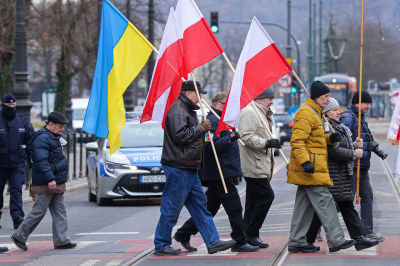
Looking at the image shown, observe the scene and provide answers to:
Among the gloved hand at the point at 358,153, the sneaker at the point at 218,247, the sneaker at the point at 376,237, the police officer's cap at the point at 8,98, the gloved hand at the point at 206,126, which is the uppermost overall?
the police officer's cap at the point at 8,98

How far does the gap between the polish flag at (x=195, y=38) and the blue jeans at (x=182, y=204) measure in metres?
1.29

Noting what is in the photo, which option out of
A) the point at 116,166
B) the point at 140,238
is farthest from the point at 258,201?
the point at 116,166

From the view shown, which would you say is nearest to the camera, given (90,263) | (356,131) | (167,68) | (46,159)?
(90,263)

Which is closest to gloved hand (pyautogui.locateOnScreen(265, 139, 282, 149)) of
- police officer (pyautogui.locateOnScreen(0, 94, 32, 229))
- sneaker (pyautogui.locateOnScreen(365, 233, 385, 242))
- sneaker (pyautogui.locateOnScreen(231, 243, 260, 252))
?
sneaker (pyautogui.locateOnScreen(231, 243, 260, 252))

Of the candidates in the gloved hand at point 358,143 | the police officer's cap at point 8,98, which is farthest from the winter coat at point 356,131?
the police officer's cap at point 8,98

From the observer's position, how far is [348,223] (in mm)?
Result: 8391

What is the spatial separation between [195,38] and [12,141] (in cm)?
393

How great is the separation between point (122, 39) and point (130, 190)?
488cm

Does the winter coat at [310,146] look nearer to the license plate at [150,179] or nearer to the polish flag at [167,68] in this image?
the polish flag at [167,68]

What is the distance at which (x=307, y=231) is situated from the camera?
27.3 feet

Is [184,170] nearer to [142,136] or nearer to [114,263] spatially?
[114,263]

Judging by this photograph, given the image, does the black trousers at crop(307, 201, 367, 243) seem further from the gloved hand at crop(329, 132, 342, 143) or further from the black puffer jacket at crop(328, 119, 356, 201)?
the gloved hand at crop(329, 132, 342, 143)

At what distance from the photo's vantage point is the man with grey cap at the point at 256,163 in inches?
339

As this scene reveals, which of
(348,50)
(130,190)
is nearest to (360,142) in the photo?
(130,190)
